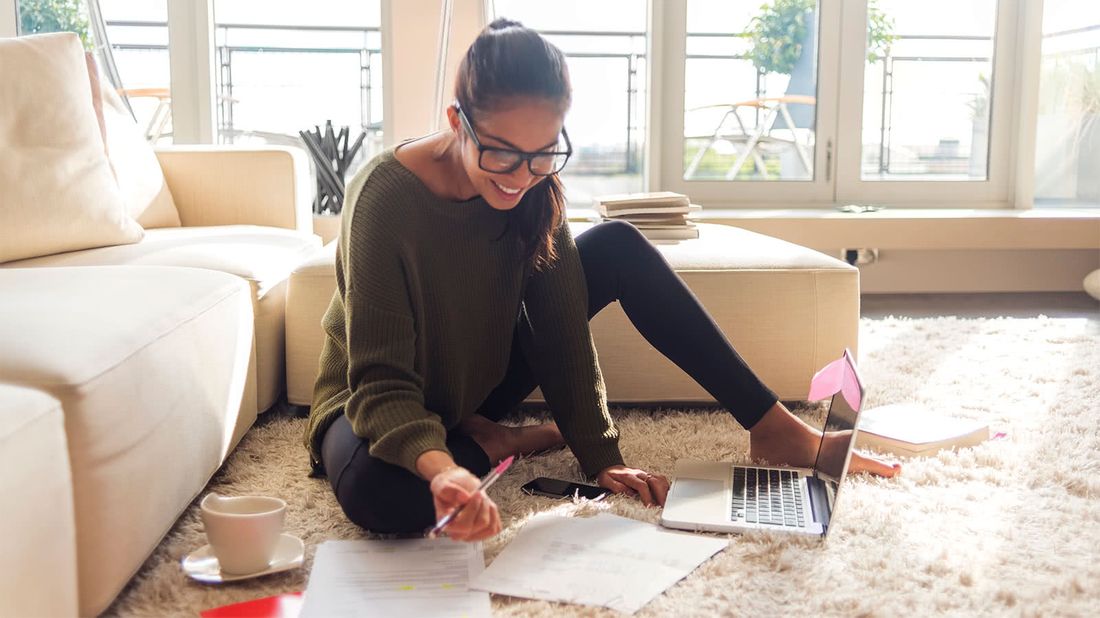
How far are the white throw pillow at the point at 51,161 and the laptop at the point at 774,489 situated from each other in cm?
138

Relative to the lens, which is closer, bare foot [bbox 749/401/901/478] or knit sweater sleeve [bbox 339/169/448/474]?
knit sweater sleeve [bbox 339/169/448/474]

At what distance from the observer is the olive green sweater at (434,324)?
1397mm

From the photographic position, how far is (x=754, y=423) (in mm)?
1749

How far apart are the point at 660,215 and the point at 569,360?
3.44 ft

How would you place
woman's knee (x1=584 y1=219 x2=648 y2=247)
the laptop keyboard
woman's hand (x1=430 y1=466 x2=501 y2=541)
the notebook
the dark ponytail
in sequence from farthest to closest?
1. the notebook
2. woman's knee (x1=584 y1=219 x2=648 y2=247)
3. the laptop keyboard
4. the dark ponytail
5. woman's hand (x1=430 y1=466 x2=501 y2=541)

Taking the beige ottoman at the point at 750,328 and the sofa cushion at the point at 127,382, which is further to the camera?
the beige ottoman at the point at 750,328

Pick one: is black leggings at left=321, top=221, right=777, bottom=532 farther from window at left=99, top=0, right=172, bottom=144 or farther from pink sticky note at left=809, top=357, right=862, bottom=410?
window at left=99, top=0, right=172, bottom=144

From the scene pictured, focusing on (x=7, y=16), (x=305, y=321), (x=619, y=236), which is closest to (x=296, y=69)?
(x=7, y=16)

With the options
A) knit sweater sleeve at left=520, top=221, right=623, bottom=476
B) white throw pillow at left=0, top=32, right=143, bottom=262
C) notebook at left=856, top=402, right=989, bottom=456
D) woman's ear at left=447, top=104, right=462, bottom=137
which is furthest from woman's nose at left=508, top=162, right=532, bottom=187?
white throw pillow at left=0, top=32, right=143, bottom=262

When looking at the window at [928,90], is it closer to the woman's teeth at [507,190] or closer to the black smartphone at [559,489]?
the black smartphone at [559,489]

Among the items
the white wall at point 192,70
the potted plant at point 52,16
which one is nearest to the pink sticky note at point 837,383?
the white wall at point 192,70

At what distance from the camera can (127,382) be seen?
1256 mm

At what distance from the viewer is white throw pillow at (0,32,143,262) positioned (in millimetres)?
2139

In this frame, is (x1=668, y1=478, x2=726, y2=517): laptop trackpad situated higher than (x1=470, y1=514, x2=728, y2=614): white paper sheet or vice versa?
(x1=668, y1=478, x2=726, y2=517): laptop trackpad
